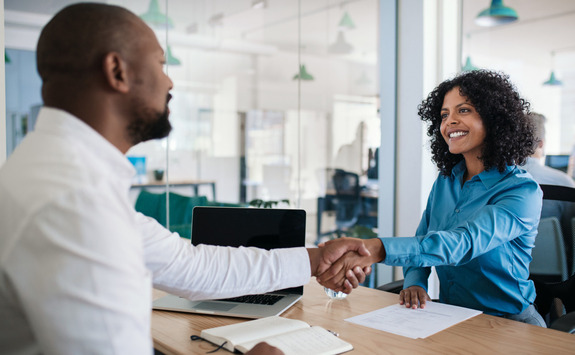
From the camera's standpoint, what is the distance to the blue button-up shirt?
173 centimetres

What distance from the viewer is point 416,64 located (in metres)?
3.29

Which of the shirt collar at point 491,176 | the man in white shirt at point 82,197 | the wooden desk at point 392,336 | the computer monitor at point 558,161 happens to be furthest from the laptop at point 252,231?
the computer monitor at point 558,161

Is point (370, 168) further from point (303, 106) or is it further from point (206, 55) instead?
point (206, 55)

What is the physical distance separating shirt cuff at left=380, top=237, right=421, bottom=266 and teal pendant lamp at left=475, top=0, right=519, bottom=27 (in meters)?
2.51

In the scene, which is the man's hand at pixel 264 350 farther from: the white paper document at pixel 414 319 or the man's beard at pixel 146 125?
the man's beard at pixel 146 125

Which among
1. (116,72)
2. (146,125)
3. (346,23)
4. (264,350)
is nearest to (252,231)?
(264,350)

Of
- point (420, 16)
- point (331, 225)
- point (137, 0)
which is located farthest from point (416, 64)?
point (137, 0)

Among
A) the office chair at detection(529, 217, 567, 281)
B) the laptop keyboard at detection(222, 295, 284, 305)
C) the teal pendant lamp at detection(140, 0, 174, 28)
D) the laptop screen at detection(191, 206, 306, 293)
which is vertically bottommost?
the laptop keyboard at detection(222, 295, 284, 305)

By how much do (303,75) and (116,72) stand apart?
3.05 m

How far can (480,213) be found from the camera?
1.81m

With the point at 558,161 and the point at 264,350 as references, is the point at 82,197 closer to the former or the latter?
the point at 264,350

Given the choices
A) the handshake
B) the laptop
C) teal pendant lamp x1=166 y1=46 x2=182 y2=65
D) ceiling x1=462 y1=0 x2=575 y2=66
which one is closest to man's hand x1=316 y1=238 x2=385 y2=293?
the handshake

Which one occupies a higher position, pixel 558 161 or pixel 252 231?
pixel 558 161

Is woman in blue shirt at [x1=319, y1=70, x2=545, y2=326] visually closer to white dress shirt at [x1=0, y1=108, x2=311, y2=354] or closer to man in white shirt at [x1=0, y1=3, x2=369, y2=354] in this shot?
man in white shirt at [x1=0, y1=3, x2=369, y2=354]
